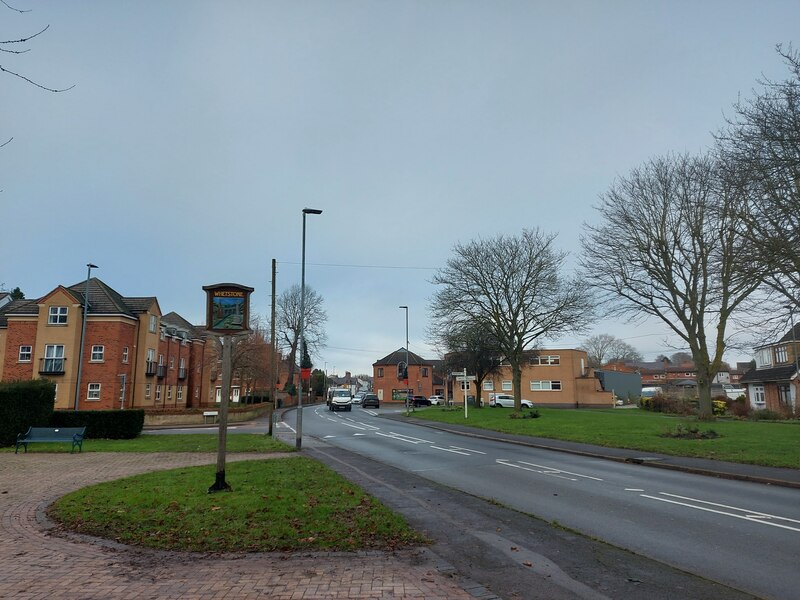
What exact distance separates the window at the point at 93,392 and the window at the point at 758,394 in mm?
58014

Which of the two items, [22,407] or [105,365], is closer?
[22,407]

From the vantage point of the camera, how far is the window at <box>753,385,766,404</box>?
50062 mm

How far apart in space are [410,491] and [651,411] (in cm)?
4281

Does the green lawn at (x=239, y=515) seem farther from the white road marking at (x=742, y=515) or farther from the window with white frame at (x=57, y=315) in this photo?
the window with white frame at (x=57, y=315)

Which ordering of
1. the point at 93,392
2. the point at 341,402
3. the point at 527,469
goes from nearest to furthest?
the point at 527,469
the point at 93,392
the point at 341,402

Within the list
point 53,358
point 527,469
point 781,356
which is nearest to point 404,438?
point 527,469

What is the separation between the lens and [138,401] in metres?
44.7

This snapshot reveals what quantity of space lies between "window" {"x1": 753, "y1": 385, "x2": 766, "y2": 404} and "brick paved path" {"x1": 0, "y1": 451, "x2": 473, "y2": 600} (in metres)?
56.0

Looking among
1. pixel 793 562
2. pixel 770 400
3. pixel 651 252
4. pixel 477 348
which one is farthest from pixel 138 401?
pixel 770 400

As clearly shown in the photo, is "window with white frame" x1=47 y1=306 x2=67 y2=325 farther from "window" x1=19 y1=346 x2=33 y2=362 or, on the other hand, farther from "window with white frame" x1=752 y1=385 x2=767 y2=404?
"window with white frame" x1=752 y1=385 x2=767 y2=404

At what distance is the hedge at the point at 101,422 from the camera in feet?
78.1

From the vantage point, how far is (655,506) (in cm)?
952

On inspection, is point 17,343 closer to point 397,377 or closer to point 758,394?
point 397,377

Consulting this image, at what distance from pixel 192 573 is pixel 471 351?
41.2 meters
